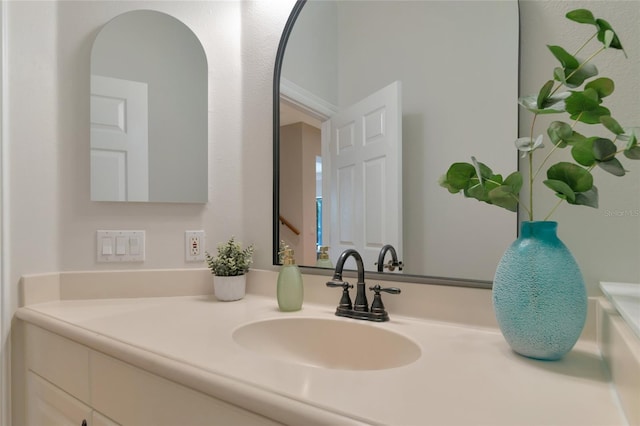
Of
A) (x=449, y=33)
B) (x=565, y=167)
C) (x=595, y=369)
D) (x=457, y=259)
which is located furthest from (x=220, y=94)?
(x=595, y=369)

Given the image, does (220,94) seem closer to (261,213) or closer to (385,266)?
(261,213)

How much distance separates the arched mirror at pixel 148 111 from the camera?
1258 millimetres

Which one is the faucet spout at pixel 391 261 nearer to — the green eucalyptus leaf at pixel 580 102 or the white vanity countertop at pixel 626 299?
the white vanity countertop at pixel 626 299

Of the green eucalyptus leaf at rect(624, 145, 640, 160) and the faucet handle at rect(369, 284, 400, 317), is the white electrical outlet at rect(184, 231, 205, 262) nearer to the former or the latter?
the faucet handle at rect(369, 284, 400, 317)

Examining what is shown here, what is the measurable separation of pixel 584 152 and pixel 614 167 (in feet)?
0.17

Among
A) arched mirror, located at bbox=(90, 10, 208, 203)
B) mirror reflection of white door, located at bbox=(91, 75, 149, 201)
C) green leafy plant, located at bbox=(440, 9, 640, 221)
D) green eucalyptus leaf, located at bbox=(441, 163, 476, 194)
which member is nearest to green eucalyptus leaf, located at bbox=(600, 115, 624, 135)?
green leafy plant, located at bbox=(440, 9, 640, 221)

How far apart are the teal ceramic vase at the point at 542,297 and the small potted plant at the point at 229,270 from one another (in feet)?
2.80

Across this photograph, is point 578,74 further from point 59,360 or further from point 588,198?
point 59,360

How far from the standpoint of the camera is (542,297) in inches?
24.3

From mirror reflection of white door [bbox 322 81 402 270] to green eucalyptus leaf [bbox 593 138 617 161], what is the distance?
0.53 meters

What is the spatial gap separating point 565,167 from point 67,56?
1.53 m

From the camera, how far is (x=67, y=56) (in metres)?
1.25

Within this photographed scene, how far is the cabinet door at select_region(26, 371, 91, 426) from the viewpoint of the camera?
34.8 inches

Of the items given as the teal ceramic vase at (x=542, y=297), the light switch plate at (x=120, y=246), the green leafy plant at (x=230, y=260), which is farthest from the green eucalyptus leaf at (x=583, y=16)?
the light switch plate at (x=120, y=246)
